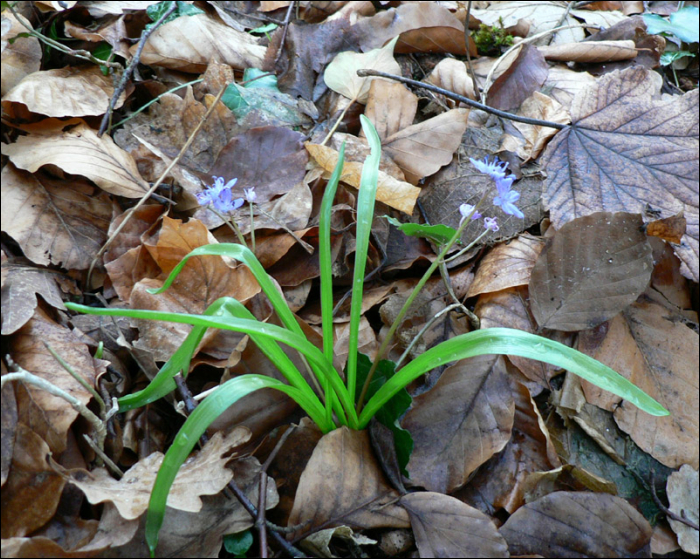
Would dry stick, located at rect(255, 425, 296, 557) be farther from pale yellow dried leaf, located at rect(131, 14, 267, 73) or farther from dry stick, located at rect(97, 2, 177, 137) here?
pale yellow dried leaf, located at rect(131, 14, 267, 73)

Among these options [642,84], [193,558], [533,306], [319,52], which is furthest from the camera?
[319,52]

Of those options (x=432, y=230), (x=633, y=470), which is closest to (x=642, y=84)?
(x=432, y=230)

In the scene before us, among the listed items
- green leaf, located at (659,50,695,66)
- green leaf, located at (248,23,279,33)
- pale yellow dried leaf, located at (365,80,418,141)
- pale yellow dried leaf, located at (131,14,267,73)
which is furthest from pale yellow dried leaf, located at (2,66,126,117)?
green leaf, located at (659,50,695,66)

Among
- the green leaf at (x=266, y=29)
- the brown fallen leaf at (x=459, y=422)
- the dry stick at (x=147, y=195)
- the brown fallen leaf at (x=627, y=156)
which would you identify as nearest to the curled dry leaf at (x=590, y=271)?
the brown fallen leaf at (x=627, y=156)

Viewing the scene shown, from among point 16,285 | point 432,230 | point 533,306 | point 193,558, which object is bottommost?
point 193,558

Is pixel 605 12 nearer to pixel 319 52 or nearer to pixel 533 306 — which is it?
pixel 319 52

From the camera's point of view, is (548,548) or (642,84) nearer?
(548,548)

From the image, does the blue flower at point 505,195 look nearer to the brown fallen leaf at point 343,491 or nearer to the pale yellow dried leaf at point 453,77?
the brown fallen leaf at point 343,491

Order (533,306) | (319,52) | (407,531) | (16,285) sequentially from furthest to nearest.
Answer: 1. (319,52)
2. (533,306)
3. (16,285)
4. (407,531)
